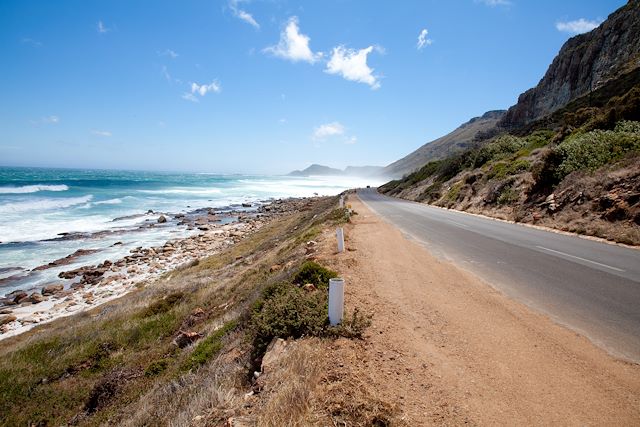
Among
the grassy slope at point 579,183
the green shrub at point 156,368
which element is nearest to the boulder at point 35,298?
the green shrub at point 156,368

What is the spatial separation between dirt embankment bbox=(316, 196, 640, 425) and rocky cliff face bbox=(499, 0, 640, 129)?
57.2 m

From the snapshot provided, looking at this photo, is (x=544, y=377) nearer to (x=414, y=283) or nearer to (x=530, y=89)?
(x=414, y=283)

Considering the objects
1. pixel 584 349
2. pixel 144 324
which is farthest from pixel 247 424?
pixel 144 324

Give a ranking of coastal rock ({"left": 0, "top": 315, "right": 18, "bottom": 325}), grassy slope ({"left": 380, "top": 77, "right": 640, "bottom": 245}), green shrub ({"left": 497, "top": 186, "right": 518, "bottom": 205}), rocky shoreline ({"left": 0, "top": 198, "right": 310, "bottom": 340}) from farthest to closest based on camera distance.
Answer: green shrub ({"left": 497, "top": 186, "right": 518, "bottom": 205}) → rocky shoreline ({"left": 0, "top": 198, "right": 310, "bottom": 340}) → coastal rock ({"left": 0, "top": 315, "right": 18, "bottom": 325}) → grassy slope ({"left": 380, "top": 77, "right": 640, "bottom": 245})

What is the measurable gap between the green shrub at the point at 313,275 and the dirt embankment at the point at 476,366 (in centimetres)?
66

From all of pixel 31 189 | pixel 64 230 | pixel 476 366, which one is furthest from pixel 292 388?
pixel 31 189

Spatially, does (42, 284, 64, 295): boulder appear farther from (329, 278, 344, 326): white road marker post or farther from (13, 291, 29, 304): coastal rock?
(329, 278, 344, 326): white road marker post

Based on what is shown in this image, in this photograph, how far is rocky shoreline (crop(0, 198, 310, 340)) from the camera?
1578cm

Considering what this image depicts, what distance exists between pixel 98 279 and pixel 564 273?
2308 centimetres

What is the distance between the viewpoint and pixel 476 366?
421 cm

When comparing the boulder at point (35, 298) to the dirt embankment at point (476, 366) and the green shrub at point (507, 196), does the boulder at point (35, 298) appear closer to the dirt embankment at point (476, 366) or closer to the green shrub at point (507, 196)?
the dirt embankment at point (476, 366)

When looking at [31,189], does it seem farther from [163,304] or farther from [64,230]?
[163,304]

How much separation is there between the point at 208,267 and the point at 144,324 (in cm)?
933

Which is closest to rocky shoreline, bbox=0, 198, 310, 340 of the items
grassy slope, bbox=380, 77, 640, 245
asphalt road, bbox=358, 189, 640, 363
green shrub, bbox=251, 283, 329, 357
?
green shrub, bbox=251, 283, 329, 357
